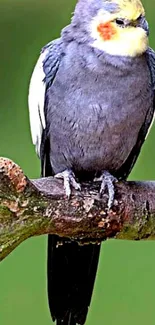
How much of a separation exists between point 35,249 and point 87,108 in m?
1.19

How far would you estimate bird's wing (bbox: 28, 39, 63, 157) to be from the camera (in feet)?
4.83

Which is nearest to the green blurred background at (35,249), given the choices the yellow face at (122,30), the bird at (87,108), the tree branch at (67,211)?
the bird at (87,108)

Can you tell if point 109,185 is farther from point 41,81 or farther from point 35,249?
point 35,249

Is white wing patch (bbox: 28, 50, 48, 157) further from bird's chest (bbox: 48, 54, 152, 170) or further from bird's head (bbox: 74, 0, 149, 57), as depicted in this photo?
bird's head (bbox: 74, 0, 149, 57)

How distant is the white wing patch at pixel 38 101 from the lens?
58.8 inches

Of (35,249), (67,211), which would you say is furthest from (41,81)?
→ (35,249)

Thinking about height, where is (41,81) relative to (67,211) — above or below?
above

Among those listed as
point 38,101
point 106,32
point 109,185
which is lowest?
point 109,185

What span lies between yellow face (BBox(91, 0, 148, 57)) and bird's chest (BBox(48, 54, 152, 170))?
41mm

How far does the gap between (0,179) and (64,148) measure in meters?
0.31

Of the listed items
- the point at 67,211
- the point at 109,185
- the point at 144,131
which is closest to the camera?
the point at 67,211

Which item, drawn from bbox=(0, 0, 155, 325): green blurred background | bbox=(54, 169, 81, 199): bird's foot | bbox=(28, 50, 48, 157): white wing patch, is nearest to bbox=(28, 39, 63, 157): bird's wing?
bbox=(28, 50, 48, 157): white wing patch

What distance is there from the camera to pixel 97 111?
4.72 feet

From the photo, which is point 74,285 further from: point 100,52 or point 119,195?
point 100,52
